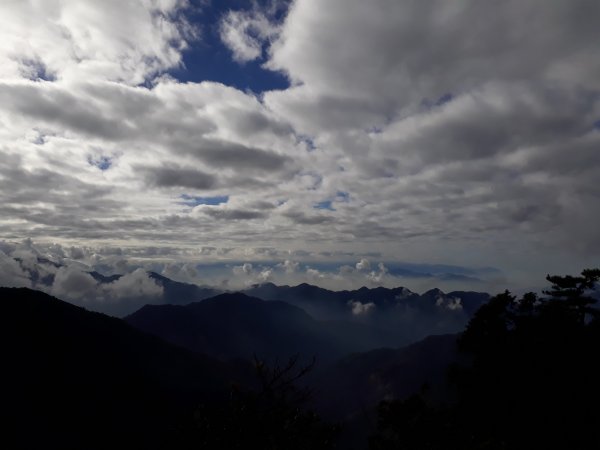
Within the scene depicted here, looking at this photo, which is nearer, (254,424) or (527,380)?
(254,424)

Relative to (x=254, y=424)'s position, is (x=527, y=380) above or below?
below

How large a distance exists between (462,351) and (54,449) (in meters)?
185

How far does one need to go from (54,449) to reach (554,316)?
192868mm

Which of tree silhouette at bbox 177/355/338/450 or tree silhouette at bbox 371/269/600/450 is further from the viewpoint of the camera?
tree silhouette at bbox 371/269/600/450

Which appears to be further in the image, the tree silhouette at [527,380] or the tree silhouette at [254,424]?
the tree silhouette at [527,380]

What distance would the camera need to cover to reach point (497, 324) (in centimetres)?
3484

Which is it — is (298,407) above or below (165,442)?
above

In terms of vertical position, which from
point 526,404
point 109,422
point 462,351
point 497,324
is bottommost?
point 109,422

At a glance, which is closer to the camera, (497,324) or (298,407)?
(298,407)

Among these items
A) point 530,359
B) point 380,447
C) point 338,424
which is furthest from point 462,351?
point 338,424

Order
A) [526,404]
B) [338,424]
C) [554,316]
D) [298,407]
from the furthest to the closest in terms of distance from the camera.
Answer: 1. [554,316]
2. [526,404]
3. [338,424]
4. [298,407]

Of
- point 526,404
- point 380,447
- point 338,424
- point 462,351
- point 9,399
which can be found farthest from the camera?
point 9,399

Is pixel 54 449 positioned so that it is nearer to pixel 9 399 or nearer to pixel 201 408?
pixel 9 399

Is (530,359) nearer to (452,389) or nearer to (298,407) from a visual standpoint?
(452,389)
